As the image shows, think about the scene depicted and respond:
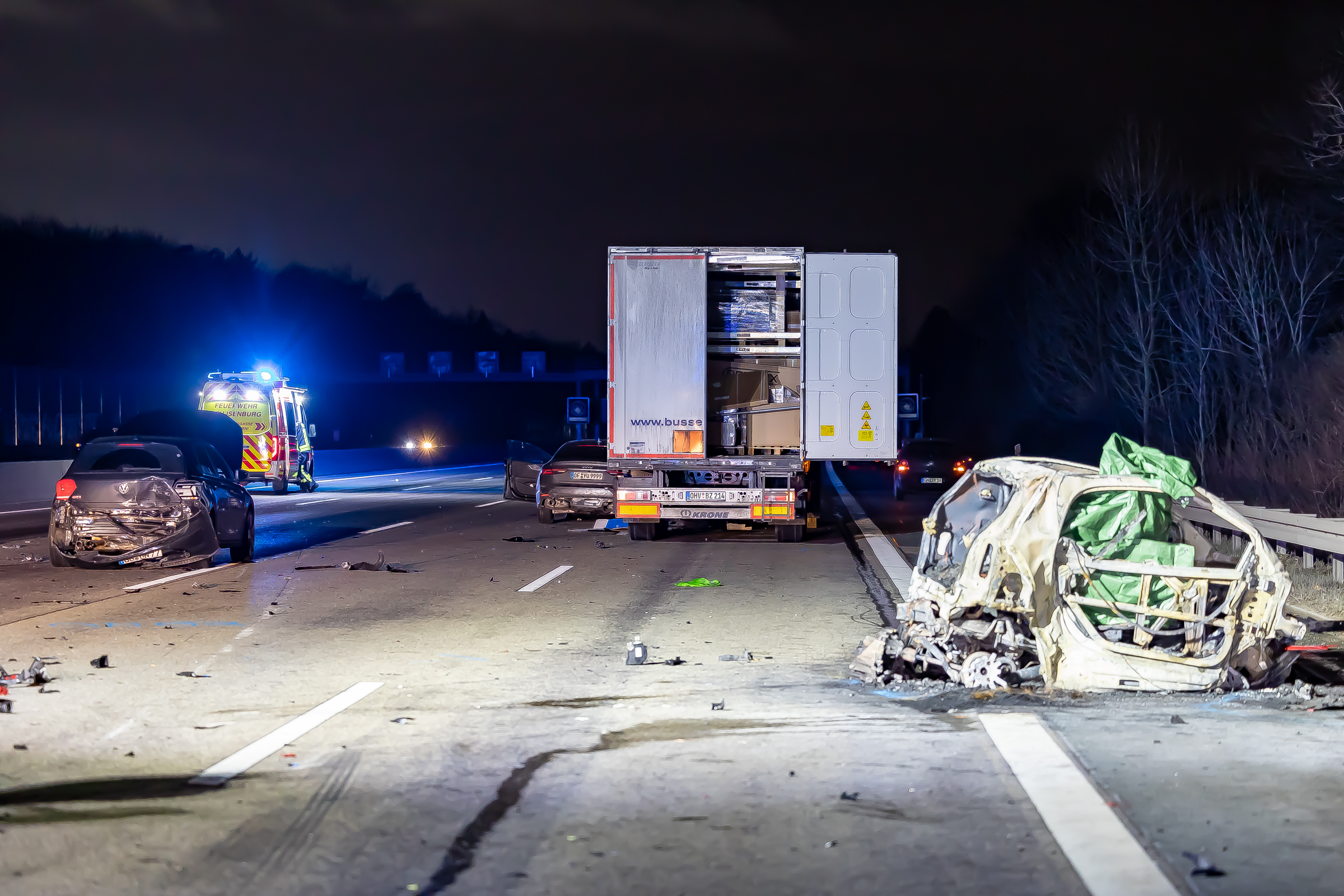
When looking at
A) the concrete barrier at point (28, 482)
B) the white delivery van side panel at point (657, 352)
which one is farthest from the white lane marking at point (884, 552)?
the concrete barrier at point (28, 482)

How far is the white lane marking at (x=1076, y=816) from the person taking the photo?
172 inches

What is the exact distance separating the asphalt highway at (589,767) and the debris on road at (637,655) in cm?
12

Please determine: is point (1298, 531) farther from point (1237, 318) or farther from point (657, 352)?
point (1237, 318)

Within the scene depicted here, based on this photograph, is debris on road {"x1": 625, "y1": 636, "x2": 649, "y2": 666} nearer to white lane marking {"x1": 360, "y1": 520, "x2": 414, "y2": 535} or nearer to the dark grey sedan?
white lane marking {"x1": 360, "y1": 520, "x2": 414, "y2": 535}

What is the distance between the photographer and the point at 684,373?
17.8 meters

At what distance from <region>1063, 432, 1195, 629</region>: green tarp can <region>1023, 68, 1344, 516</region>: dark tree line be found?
459 inches

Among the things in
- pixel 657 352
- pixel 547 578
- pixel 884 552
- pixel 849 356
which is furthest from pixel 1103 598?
pixel 657 352

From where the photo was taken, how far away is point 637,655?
29.2ft

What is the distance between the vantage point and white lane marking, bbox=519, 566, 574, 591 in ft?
43.9

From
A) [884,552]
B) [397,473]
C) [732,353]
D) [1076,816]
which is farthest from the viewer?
[397,473]

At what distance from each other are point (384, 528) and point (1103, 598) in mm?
16051

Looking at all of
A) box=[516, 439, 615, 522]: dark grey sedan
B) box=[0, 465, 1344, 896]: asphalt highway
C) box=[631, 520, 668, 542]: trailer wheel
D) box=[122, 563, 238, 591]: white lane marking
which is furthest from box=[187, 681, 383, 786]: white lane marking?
box=[516, 439, 615, 522]: dark grey sedan

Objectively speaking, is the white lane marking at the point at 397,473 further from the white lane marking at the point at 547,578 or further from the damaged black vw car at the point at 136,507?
the white lane marking at the point at 547,578

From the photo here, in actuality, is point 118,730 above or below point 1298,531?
below
